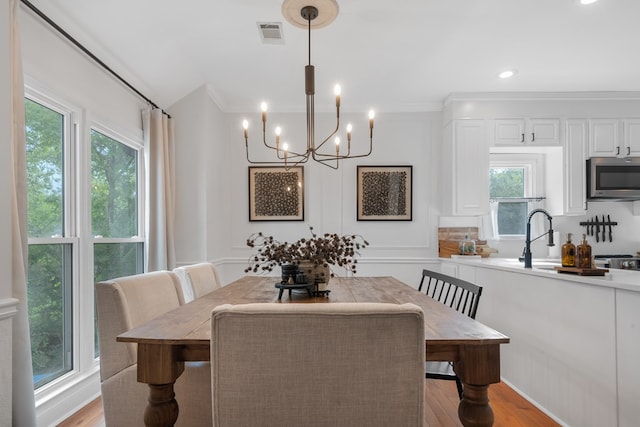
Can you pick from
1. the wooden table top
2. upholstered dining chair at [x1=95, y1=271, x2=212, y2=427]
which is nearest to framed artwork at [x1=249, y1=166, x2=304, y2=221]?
the wooden table top

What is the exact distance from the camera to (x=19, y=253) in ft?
5.69

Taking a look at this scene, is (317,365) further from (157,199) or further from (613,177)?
(613,177)

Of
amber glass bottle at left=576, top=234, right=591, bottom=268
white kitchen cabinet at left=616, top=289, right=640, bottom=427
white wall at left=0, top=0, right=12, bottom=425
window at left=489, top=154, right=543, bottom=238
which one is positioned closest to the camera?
white wall at left=0, top=0, right=12, bottom=425

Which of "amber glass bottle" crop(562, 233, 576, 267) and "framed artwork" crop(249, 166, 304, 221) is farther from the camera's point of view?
"framed artwork" crop(249, 166, 304, 221)

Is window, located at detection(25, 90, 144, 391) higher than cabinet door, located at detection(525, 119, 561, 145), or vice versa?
cabinet door, located at detection(525, 119, 561, 145)

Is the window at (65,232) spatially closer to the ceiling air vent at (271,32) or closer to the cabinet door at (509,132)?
the ceiling air vent at (271,32)

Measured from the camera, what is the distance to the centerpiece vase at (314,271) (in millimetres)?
1944

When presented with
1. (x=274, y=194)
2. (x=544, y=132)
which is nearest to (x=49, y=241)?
(x=274, y=194)

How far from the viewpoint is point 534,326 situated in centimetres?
243

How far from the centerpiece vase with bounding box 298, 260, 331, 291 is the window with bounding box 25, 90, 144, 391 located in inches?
61.4

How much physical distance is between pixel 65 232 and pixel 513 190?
431cm

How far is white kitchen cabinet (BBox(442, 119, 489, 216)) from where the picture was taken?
3887 mm

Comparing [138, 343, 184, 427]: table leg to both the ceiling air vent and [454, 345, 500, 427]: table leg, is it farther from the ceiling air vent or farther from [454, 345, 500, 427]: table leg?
the ceiling air vent

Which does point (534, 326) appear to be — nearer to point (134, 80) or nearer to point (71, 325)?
point (71, 325)
